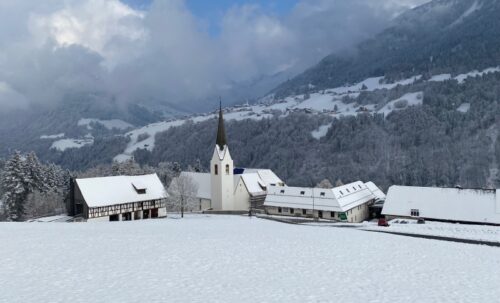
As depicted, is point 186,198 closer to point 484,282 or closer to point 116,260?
point 116,260

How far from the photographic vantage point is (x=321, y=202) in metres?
62.0

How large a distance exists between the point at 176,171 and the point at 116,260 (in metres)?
101

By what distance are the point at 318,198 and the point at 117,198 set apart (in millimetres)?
29251

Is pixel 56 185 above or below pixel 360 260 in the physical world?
above

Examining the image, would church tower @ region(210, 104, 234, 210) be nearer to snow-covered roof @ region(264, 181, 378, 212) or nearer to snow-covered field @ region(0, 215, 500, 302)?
snow-covered roof @ region(264, 181, 378, 212)

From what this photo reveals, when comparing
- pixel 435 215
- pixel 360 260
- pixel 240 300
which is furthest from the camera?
pixel 435 215

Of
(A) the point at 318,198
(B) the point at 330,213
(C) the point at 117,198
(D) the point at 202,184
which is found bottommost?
(B) the point at 330,213

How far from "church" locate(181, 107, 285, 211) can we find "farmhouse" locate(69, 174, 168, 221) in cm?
1010

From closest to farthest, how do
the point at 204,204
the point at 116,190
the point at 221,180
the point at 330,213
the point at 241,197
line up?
the point at 116,190 → the point at 330,213 → the point at 221,180 → the point at 241,197 → the point at 204,204

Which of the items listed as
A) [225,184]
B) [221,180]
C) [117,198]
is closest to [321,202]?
[225,184]

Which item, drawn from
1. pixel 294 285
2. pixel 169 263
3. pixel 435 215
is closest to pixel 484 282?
pixel 294 285

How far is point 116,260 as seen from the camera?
20078mm

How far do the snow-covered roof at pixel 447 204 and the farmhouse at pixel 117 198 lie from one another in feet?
110

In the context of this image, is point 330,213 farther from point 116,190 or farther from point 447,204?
point 116,190
